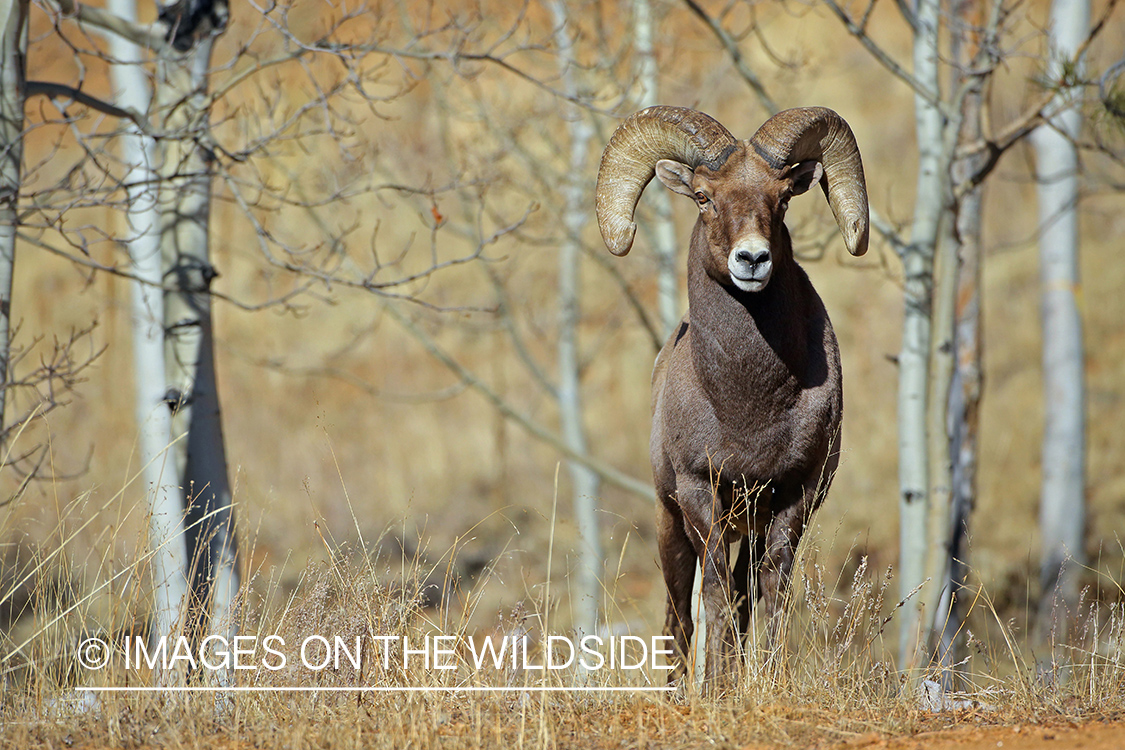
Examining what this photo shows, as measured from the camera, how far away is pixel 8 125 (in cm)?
484

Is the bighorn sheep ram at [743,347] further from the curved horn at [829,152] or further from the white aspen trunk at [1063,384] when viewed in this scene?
the white aspen trunk at [1063,384]

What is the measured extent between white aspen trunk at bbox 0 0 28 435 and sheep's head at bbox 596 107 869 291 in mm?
2850

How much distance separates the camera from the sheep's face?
3.75m

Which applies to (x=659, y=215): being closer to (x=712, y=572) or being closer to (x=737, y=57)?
(x=737, y=57)

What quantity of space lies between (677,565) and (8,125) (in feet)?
12.7

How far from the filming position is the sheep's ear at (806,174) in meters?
4.32

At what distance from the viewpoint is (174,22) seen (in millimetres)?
5754

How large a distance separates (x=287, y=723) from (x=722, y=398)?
2.11 metres

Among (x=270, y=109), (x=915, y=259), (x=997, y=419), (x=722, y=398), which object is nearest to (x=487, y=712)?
(x=722, y=398)

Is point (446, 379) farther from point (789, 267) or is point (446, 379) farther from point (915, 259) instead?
point (789, 267)

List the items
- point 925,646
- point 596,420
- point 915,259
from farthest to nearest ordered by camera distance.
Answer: point 596,420
point 915,259
point 925,646

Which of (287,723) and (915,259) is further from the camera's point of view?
(915,259)

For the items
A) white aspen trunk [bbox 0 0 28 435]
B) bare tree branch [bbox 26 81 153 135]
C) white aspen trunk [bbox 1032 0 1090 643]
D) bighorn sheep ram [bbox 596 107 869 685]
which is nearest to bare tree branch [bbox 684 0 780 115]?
bighorn sheep ram [bbox 596 107 869 685]

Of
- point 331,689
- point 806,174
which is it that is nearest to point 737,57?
point 806,174
